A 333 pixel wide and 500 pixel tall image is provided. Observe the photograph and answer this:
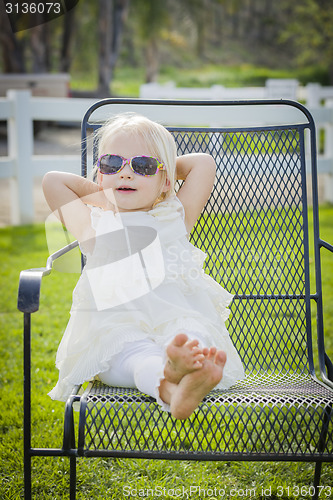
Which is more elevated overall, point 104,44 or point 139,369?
point 139,369

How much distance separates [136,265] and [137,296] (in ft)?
0.42

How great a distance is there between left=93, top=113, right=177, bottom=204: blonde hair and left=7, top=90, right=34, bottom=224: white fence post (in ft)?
14.4

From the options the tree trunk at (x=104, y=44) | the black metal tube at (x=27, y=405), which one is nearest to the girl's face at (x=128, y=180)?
the black metal tube at (x=27, y=405)

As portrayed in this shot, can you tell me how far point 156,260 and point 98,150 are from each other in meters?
0.49

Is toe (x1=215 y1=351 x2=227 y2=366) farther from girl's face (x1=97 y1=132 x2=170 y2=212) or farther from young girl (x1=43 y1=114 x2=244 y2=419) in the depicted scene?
girl's face (x1=97 y1=132 x2=170 y2=212)

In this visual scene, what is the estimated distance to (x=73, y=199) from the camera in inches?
86.1

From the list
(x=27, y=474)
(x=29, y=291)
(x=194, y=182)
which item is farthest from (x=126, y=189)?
(x=27, y=474)

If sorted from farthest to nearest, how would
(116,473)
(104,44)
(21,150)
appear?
(104,44)
(21,150)
(116,473)

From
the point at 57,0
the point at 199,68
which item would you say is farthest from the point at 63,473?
the point at 199,68

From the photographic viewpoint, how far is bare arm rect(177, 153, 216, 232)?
2.33 meters

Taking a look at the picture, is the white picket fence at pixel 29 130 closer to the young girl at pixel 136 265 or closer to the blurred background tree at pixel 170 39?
the young girl at pixel 136 265

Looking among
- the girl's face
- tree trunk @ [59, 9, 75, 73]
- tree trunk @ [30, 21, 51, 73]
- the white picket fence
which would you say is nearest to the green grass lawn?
the girl's face

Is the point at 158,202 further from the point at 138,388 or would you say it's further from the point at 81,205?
the point at 138,388

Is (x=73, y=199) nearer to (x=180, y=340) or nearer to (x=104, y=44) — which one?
(x=180, y=340)
